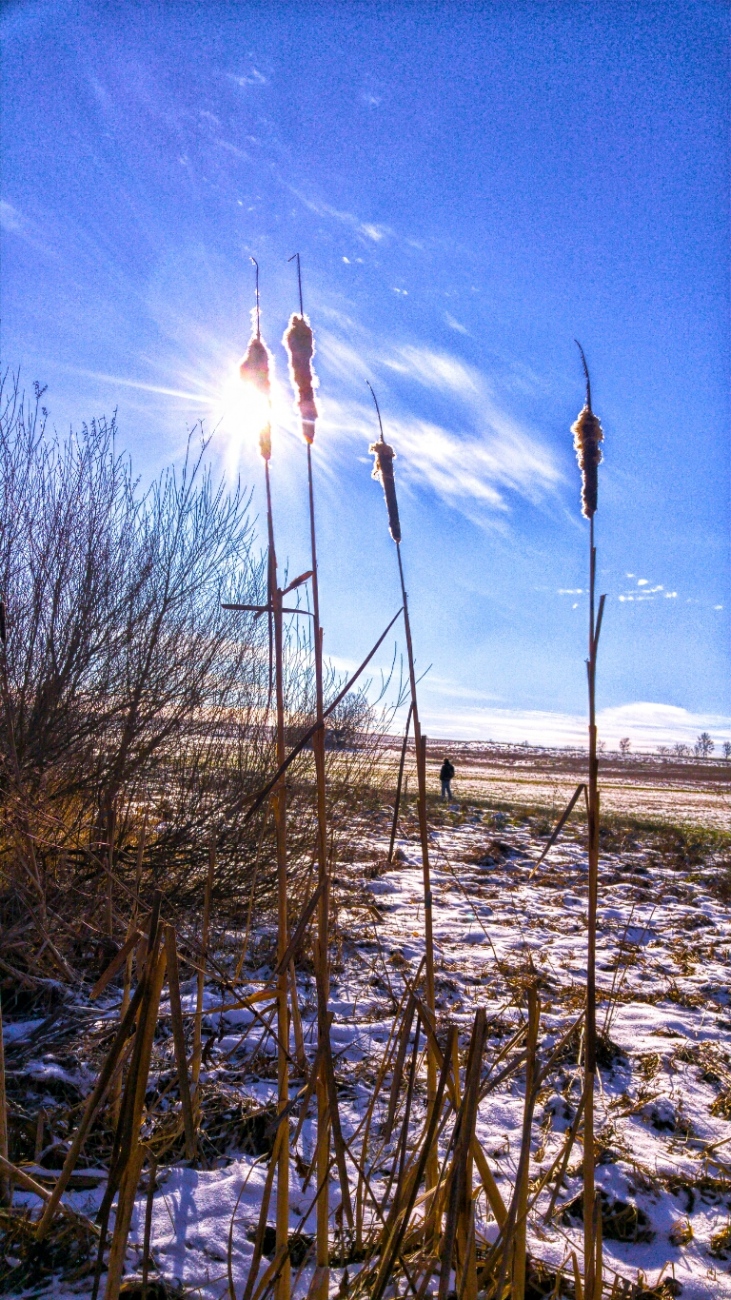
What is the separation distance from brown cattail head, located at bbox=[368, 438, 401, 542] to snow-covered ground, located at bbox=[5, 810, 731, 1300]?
0.61 m

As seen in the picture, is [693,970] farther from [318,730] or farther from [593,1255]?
[318,730]

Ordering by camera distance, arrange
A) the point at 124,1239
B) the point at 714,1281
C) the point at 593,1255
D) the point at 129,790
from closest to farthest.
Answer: the point at 124,1239 → the point at 593,1255 → the point at 714,1281 → the point at 129,790

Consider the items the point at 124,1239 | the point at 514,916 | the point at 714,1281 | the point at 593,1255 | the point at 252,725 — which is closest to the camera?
the point at 124,1239

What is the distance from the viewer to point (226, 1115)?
2.51 metres

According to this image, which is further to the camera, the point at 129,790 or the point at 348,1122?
Answer: the point at 129,790

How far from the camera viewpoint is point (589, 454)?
103 centimetres

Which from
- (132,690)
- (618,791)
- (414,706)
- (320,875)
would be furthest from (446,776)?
(618,791)

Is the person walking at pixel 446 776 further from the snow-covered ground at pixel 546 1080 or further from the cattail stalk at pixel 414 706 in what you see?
the cattail stalk at pixel 414 706

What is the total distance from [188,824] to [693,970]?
Answer: 3543 millimetres

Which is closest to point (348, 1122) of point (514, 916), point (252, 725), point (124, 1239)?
point (124, 1239)

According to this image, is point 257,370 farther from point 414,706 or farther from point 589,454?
point 414,706

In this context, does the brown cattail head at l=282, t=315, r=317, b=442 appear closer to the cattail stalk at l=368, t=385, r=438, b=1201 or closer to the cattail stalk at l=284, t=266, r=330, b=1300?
the cattail stalk at l=284, t=266, r=330, b=1300

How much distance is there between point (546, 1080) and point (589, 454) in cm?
306

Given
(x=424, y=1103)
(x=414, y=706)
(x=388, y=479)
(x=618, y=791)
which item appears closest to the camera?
(x=388, y=479)
